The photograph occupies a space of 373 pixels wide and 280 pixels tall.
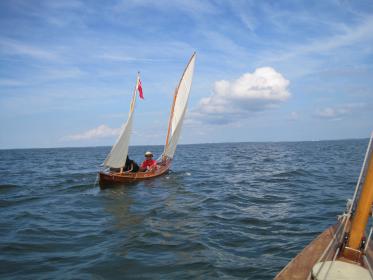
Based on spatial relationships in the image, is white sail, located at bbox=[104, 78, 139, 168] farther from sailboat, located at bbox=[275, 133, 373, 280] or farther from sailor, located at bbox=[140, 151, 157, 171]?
sailboat, located at bbox=[275, 133, 373, 280]

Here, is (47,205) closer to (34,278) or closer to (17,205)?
(17,205)

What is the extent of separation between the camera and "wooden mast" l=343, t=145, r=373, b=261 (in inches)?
179

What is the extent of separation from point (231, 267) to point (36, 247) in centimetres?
611

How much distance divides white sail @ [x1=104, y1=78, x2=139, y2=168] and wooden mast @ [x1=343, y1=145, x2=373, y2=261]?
17.9 meters

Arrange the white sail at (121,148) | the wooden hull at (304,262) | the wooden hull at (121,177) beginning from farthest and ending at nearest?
the white sail at (121,148)
the wooden hull at (121,177)
the wooden hull at (304,262)

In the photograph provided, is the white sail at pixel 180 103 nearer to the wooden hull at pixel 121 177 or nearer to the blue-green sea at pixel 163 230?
the wooden hull at pixel 121 177

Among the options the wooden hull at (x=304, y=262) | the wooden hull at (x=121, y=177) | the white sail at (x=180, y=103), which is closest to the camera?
the wooden hull at (x=304, y=262)

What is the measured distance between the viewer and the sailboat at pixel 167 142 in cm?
2181

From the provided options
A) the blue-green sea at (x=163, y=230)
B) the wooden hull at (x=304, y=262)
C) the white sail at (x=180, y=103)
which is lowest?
the blue-green sea at (x=163, y=230)

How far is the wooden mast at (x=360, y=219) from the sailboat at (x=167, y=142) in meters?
17.9

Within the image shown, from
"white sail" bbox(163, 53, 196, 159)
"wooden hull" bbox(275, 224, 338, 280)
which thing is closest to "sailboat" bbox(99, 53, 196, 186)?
"white sail" bbox(163, 53, 196, 159)

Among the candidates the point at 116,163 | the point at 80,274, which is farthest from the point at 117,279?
the point at 116,163

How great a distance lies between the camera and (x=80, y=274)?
25.8ft

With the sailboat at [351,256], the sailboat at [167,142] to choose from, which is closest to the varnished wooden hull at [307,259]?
the sailboat at [351,256]
